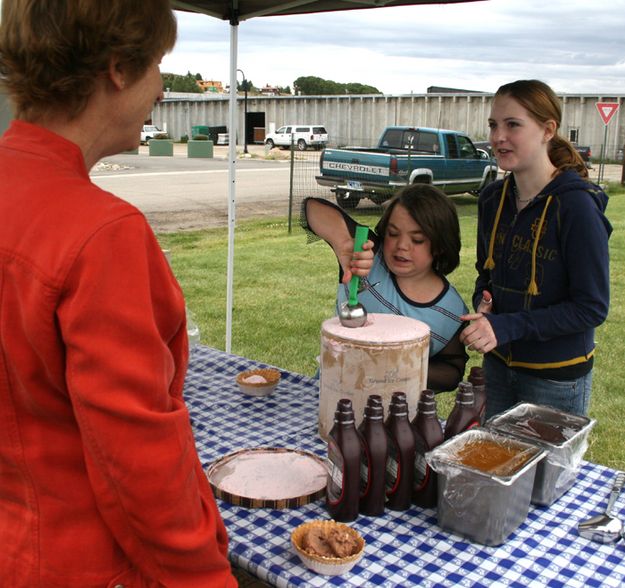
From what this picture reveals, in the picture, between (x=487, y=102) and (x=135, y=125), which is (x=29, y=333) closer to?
(x=135, y=125)

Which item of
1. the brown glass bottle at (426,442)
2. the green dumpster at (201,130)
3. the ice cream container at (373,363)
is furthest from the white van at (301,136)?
the brown glass bottle at (426,442)

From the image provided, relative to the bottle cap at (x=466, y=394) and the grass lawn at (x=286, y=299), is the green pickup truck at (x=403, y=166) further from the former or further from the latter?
the bottle cap at (x=466, y=394)

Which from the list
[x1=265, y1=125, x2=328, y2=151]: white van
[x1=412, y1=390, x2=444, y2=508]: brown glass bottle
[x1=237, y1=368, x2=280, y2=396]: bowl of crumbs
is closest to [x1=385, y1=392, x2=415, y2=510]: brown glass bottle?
[x1=412, y1=390, x2=444, y2=508]: brown glass bottle

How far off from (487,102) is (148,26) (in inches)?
1051

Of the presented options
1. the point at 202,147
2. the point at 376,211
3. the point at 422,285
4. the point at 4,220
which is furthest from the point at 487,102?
the point at 4,220

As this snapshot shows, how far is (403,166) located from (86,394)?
40.8 ft

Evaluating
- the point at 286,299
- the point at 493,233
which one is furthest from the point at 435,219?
the point at 286,299

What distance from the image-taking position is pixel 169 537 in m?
0.92

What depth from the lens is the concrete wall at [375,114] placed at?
23297mm

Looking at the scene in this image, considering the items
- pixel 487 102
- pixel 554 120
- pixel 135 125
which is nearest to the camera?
pixel 135 125

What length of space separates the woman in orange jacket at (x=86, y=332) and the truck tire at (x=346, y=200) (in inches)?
452

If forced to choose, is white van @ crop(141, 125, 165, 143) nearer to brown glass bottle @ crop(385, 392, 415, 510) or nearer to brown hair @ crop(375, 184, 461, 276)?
brown hair @ crop(375, 184, 461, 276)

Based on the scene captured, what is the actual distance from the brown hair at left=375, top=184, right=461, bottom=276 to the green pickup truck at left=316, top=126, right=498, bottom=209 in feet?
32.6

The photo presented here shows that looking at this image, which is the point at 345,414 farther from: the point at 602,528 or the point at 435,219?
the point at 435,219
